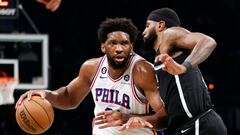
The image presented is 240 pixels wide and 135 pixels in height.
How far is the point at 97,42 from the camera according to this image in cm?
1037

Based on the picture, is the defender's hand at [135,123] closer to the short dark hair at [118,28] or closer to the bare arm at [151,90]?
the bare arm at [151,90]

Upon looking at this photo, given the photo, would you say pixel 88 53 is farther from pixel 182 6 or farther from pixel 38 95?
pixel 38 95

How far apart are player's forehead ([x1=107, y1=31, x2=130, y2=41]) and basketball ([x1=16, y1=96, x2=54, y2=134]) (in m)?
0.66

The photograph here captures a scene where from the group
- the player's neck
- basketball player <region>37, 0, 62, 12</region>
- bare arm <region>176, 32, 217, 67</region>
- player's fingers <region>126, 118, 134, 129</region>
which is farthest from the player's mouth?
basketball player <region>37, 0, 62, 12</region>

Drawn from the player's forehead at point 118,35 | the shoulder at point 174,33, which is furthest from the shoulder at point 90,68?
the shoulder at point 174,33

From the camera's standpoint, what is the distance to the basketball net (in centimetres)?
810

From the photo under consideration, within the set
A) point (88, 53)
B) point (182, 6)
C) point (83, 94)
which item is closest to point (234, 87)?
point (182, 6)

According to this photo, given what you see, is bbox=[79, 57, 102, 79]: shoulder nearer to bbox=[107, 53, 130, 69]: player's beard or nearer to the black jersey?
bbox=[107, 53, 130, 69]: player's beard

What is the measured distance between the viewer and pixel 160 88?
12.3ft

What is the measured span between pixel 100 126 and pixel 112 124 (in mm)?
153

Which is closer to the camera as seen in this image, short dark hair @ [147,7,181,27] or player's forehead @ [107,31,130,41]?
player's forehead @ [107,31,130,41]

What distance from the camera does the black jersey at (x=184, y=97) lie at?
3.58 m

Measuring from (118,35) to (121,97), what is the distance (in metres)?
0.44

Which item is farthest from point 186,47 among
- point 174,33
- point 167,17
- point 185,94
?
point 167,17
